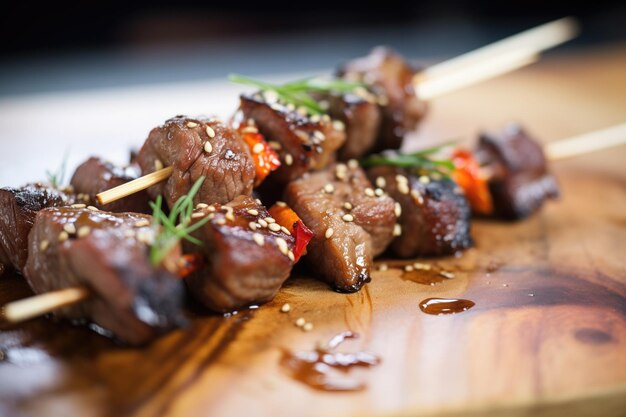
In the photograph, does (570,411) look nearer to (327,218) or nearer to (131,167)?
(327,218)

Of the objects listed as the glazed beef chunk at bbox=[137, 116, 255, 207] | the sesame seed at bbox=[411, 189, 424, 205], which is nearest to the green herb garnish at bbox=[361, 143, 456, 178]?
the sesame seed at bbox=[411, 189, 424, 205]

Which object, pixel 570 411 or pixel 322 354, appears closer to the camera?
pixel 570 411

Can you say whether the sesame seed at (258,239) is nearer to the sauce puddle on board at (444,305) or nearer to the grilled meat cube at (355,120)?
the sauce puddle on board at (444,305)

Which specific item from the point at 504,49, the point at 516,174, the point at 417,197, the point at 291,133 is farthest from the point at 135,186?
the point at 504,49

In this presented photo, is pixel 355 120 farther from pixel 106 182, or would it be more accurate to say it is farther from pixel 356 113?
pixel 106 182

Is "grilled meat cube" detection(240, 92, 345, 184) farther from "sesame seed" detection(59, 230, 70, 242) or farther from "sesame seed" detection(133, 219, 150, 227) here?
"sesame seed" detection(59, 230, 70, 242)

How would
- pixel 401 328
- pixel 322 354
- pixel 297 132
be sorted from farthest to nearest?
pixel 297 132, pixel 401 328, pixel 322 354

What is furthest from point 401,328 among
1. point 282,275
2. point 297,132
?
point 297,132
